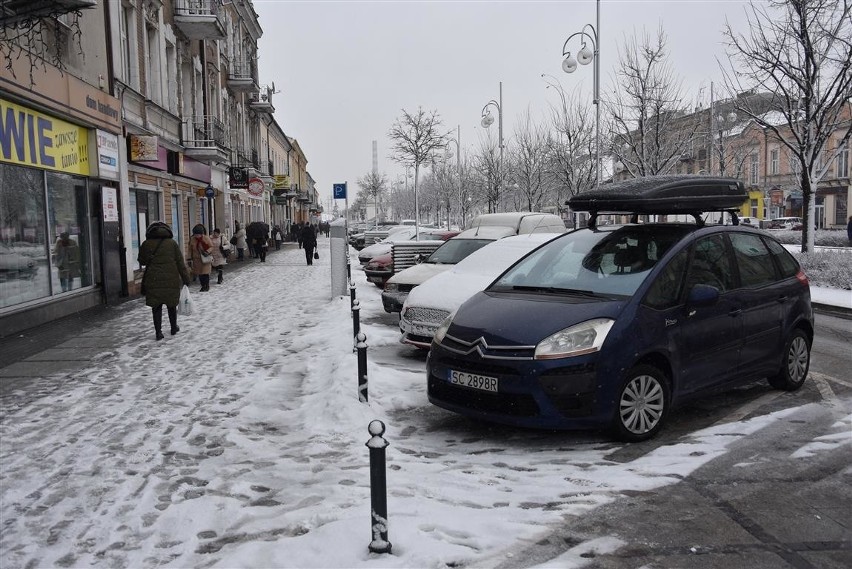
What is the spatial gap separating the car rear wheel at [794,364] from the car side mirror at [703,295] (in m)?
1.54

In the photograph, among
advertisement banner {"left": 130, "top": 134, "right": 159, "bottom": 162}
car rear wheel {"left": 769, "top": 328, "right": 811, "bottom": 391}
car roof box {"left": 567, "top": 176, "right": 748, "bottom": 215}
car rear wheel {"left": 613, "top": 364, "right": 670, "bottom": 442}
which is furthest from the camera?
advertisement banner {"left": 130, "top": 134, "right": 159, "bottom": 162}

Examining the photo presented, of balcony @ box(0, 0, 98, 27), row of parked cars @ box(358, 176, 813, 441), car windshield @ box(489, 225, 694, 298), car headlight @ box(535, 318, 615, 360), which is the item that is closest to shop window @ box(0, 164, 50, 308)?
balcony @ box(0, 0, 98, 27)

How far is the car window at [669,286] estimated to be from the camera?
5434 millimetres

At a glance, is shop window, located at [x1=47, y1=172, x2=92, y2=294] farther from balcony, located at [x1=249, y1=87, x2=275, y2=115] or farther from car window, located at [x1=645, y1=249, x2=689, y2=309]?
balcony, located at [x1=249, y1=87, x2=275, y2=115]

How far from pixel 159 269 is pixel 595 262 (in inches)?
278

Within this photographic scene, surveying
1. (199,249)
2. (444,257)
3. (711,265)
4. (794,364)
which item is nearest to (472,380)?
(711,265)

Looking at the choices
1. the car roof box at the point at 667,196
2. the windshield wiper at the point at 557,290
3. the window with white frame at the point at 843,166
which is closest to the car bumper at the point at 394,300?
the car roof box at the point at 667,196

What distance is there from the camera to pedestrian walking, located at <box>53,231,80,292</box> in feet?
42.9

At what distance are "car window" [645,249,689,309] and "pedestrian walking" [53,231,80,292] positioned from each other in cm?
1134

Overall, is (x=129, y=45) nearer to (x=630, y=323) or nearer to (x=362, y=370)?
(x=362, y=370)

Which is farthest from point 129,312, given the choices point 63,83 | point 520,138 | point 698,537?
point 520,138

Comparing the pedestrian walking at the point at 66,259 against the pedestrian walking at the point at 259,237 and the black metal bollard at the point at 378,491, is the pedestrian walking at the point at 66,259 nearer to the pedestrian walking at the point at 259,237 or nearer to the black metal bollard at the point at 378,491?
the black metal bollard at the point at 378,491

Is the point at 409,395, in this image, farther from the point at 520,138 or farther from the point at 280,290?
the point at 520,138

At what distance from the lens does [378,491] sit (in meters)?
3.54
